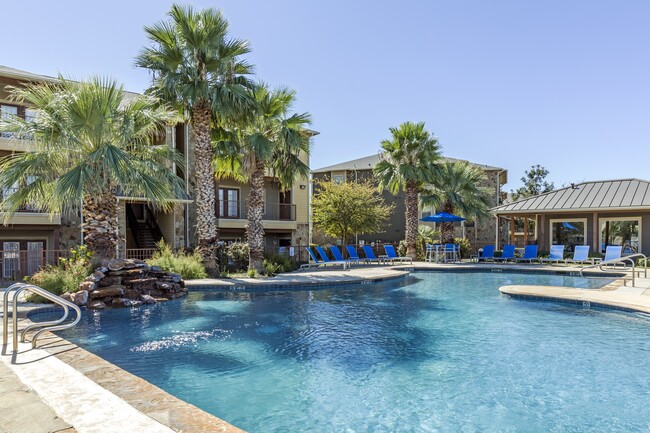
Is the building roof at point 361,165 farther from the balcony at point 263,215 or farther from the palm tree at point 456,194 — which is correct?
the balcony at point 263,215

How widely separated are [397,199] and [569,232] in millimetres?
14723

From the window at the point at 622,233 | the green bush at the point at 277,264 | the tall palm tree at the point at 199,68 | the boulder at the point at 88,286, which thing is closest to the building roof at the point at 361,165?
the window at the point at 622,233

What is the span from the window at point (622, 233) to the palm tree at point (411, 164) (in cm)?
993

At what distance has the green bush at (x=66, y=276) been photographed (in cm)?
1080

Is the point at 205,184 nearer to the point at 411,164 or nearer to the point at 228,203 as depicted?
the point at 228,203

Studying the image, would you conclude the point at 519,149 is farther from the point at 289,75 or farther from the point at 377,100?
the point at 289,75

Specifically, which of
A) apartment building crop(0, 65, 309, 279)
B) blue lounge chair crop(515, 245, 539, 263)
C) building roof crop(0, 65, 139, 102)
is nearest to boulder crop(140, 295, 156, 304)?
apartment building crop(0, 65, 309, 279)

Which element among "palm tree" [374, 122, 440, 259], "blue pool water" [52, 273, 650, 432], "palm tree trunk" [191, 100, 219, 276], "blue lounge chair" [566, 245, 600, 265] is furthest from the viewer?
"palm tree" [374, 122, 440, 259]

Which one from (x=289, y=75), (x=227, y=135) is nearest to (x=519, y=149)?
(x=289, y=75)

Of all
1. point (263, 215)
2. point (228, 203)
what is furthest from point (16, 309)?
point (263, 215)

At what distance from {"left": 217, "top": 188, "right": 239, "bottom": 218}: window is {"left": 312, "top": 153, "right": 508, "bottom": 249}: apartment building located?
456 inches

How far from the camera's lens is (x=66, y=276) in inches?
440

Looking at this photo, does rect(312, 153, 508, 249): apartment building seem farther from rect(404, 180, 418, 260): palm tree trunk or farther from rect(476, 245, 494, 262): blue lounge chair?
rect(476, 245, 494, 262): blue lounge chair

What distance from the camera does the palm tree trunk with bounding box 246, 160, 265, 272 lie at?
16484mm
